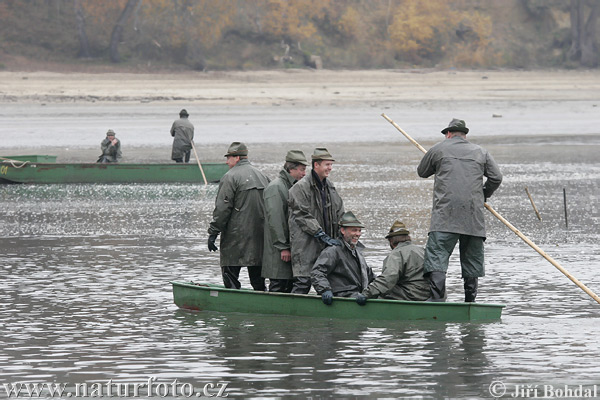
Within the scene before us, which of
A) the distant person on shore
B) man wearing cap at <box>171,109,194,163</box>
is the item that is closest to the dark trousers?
the distant person on shore

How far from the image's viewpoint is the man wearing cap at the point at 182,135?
24.0 m

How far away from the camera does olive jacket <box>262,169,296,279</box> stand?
32.2ft

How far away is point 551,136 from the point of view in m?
34.2

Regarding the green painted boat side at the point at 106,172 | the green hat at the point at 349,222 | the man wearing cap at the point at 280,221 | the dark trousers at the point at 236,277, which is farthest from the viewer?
the green painted boat side at the point at 106,172

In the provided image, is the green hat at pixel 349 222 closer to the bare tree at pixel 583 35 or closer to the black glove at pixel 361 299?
the black glove at pixel 361 299

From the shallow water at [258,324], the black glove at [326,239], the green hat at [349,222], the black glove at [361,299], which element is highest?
the green hat at [349,222]

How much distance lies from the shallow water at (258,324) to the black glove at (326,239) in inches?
29.2

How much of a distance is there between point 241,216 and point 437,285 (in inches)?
78.7

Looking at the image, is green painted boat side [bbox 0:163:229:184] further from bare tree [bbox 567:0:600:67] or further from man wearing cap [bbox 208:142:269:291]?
bare tree [bbox 567:0:600:67]

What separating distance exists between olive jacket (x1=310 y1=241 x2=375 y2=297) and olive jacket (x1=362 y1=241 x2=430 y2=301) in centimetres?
23

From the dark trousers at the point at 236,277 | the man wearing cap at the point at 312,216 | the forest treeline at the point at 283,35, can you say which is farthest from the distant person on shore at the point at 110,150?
the forest treeline at the point at 283,35

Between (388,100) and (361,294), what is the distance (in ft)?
102

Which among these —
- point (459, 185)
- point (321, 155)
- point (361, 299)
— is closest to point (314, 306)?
point (361, 299)

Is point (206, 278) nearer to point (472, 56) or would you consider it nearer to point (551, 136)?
point (551, 136)
